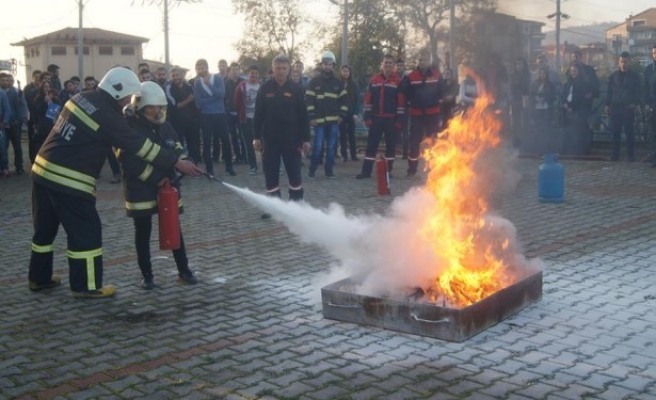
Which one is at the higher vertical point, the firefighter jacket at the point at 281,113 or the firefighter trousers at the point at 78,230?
the firefighter jacket at the point at 281,113

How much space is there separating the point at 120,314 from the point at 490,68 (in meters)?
4.27

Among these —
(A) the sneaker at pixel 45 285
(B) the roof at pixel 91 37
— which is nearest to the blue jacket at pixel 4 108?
(A) the sneaker at pixel 45 285

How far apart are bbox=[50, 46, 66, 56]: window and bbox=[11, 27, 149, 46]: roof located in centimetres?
87

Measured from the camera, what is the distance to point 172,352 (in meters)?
5.16

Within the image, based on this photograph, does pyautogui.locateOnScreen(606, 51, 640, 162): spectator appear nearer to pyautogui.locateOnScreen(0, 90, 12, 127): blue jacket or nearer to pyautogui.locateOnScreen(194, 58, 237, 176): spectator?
pyautogui.locateOnScreen(194, 58, 237, 176): spectator

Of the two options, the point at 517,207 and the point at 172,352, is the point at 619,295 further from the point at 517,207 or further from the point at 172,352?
the point at 517,207

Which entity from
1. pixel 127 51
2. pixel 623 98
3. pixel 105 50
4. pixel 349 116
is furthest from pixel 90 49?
pixel 623 98

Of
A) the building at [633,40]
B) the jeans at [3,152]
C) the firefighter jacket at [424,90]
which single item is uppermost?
the building at [633,40]

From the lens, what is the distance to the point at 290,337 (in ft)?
17.8

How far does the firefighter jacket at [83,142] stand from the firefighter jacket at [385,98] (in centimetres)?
779

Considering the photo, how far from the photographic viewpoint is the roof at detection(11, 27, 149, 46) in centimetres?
7456

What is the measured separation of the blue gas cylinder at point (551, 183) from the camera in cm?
1127

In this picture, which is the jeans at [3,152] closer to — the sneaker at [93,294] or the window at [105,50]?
the sneaker at [93,294]

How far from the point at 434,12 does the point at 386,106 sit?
5727 mm
